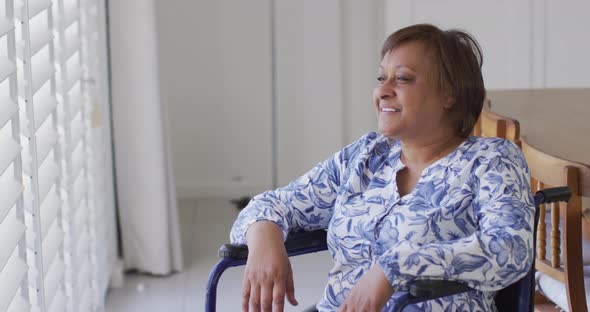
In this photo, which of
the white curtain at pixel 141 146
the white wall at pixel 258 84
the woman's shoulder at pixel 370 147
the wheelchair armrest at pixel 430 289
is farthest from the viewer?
the white wall at pixel 258 84

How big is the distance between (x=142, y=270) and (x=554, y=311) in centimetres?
197

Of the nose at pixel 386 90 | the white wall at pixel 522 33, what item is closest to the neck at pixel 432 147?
the nose at pixel 386 90

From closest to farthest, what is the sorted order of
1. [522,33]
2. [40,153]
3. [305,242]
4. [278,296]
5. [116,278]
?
[278,296] → [305,242] → [40,153] → [116,278] → [522,33]

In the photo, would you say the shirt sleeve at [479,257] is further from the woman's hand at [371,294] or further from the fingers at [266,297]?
the fingers at [266,297]

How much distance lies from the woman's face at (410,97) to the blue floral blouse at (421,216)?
8 centimetres

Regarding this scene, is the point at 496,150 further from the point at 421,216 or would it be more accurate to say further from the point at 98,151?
the point at 98,151

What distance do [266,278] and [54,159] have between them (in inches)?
37.2

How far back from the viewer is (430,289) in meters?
1.54

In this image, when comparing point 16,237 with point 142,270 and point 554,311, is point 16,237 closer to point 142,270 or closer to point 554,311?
point 554,311

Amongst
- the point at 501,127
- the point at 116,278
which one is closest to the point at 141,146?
the point at 116,278

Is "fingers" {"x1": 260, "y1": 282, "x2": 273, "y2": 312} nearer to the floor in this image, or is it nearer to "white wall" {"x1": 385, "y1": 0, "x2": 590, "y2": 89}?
the floor

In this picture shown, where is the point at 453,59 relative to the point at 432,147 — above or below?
above

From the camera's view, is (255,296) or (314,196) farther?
(314,196)

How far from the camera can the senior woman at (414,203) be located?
160 cm
